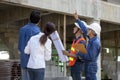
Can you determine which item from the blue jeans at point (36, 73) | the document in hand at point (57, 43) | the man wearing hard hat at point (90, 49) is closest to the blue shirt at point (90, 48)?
the man wearing hard hat at point (90, 49)

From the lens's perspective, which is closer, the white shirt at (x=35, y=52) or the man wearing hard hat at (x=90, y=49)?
the white shirt at (x=35, y=52)

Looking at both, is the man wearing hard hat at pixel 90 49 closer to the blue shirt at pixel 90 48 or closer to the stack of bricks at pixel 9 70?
the blue shirt at pixel 90 48

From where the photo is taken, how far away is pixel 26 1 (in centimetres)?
1375

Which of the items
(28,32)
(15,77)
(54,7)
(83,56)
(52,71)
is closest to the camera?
(28,32)

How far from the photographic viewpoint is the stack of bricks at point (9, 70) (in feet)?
37.7

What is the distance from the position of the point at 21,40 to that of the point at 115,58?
2206cm

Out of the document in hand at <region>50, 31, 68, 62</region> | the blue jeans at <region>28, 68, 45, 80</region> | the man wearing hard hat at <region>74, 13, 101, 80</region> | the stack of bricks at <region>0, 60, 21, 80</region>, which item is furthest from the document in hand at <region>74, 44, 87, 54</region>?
the stack of bricks at <region>0, 60, 21, 80</region>

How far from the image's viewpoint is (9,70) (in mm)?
11672

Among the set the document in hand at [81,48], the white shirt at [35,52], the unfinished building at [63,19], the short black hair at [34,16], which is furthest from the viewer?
the unfinished building at [63,19]

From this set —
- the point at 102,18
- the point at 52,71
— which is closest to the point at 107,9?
the point at 102,18

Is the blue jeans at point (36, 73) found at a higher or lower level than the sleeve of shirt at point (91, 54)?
lower

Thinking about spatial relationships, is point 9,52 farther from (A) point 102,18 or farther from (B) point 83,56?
(B) point 83,56

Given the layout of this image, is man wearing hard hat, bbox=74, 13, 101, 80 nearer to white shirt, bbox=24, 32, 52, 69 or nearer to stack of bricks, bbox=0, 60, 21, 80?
white shirt, bbox=24, 32, 52, 69

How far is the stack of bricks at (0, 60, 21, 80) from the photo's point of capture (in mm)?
11497
